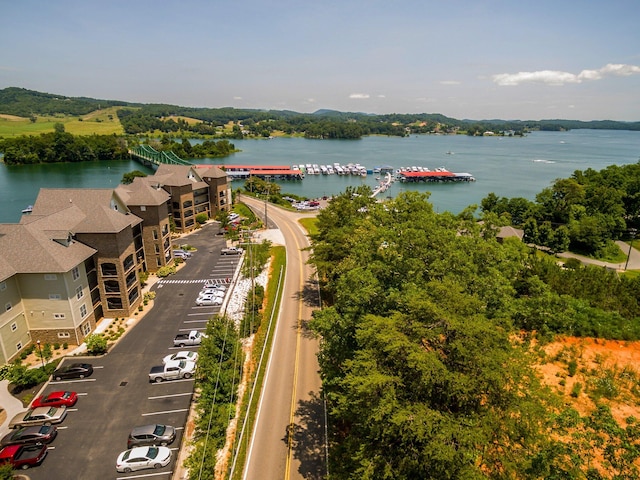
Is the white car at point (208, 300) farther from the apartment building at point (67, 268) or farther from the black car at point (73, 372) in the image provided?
the black car at point (73, 372)

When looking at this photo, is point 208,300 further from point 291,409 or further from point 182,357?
point 291,409

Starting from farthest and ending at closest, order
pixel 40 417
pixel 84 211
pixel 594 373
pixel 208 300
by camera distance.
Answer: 1. pixel 208 300
2. pixel 84 211
3. pixel 40 417
4. pixel 594 373

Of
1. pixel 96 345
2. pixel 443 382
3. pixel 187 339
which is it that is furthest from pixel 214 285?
pixel 443 382

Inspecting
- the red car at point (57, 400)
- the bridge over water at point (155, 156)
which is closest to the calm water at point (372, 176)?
the bridge over water at point (155, 156)

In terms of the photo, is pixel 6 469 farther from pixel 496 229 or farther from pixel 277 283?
pixel 496 229

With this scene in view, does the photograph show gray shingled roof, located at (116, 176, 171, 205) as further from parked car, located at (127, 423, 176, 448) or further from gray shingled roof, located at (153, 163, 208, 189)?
parked car, located at (127, 423, 176, 448)

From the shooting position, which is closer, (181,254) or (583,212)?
(181,254)
